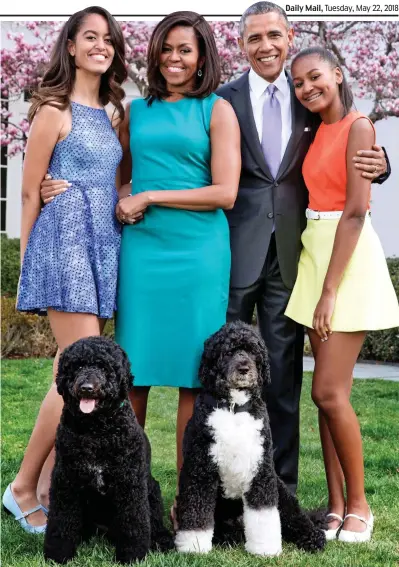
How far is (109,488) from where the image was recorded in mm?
3789

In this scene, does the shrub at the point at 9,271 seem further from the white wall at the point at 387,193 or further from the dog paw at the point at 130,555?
the dog paw at the point at 130,555

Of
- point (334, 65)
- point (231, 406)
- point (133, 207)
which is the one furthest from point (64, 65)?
point (231, 406)

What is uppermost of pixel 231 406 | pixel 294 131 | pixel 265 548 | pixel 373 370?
pixel 294 131

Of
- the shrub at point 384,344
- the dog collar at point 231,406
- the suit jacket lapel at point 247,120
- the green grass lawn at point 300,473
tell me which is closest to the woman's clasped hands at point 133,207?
the suit jacket lapel at point 247,120

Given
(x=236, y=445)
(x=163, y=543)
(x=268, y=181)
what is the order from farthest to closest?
(x=268, y=181) → (x=163, y=543) → (x=236, y=445)

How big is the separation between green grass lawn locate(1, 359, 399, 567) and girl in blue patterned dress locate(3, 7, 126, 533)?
0.89 meters

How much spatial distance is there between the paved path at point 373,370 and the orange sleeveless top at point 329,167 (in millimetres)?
6057

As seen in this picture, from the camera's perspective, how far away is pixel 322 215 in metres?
4.40

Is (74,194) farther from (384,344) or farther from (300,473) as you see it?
(384,344)

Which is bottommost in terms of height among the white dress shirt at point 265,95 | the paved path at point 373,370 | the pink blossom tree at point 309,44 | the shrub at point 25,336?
the paved path at point 373,370

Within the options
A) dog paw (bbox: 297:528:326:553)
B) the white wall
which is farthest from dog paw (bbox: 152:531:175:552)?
the white wall

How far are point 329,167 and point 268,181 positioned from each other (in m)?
0.45

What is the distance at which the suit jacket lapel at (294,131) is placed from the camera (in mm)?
4645

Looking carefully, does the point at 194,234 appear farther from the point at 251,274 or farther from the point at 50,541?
the point at 50,541
